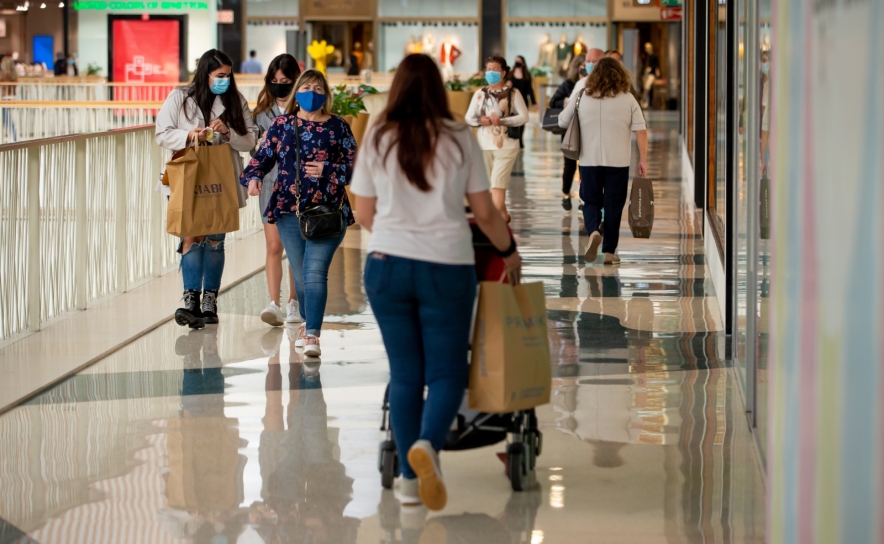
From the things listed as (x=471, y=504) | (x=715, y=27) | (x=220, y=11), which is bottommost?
(x=471, y=504)

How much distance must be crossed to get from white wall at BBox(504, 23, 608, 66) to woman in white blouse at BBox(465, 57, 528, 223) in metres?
30.5

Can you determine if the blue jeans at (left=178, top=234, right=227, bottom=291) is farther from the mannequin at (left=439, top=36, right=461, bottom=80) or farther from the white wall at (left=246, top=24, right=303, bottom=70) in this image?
the white wall at (left=246, top=24, right=303, bottom=70)

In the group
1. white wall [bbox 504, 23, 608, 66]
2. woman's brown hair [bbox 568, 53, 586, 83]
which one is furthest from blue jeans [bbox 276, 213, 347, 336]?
white wall [bbox 504, 23, 608, 66]

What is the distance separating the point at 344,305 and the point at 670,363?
108 inches

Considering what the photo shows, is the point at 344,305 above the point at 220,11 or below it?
below

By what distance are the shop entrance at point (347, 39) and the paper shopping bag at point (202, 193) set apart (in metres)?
35.4

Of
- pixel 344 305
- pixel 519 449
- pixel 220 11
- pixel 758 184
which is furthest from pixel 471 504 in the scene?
pixel 220 11

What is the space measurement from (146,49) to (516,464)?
3445 centimetres

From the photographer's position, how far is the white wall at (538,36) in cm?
4212

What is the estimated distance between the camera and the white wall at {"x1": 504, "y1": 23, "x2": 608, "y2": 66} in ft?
138

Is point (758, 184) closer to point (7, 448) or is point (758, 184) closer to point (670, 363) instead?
point (670, 363)

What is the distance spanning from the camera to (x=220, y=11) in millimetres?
41094

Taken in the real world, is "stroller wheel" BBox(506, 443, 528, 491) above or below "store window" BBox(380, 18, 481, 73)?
below

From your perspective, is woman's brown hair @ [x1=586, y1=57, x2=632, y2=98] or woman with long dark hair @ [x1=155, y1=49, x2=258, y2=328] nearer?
woman with long dark hair @ [x1=155, y1=49, x2=258, y2=328]
